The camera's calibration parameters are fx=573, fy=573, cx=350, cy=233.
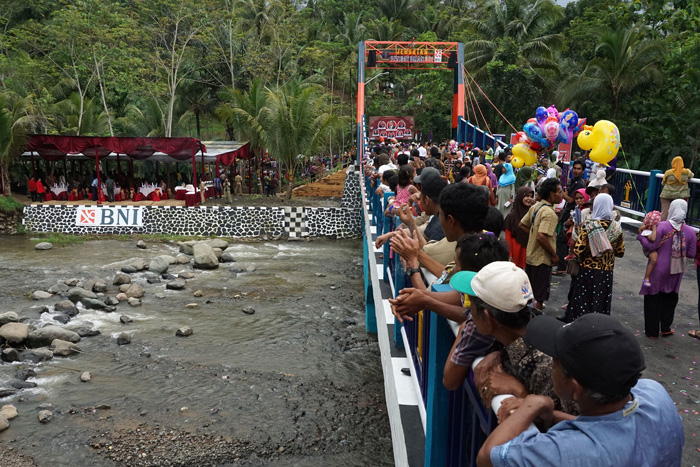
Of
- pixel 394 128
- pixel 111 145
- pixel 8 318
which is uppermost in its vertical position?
pixel 394 128

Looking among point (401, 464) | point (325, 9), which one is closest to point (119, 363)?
point (401, 464)

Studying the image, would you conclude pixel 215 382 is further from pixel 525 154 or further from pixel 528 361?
pixel 528 361

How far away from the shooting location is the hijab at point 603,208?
199 inches

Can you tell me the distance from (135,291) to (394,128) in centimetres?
1753

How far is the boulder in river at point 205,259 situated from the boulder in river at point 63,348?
556cm

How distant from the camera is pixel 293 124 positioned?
21.7 m

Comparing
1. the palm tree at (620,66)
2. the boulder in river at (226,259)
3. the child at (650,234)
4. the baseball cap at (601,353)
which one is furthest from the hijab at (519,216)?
the palm tree at (620,66)

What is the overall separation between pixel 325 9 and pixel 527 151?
44208 millimetres

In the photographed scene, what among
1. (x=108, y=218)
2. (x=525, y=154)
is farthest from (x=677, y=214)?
(x=108, y=218)

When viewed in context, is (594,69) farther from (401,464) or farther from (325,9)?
(325,9)

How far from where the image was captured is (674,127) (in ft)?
62.3

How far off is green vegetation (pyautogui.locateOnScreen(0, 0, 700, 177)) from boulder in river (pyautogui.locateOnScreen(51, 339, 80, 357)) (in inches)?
471

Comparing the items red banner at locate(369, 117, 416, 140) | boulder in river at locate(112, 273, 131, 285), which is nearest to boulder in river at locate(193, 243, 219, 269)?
boulder in river at locate(112, 273, 131, 285)

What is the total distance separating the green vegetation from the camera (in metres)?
19.2
